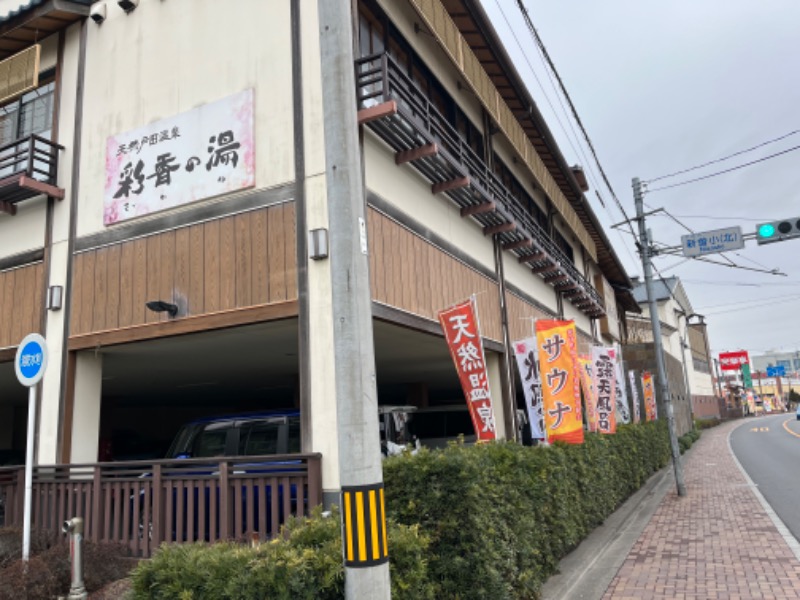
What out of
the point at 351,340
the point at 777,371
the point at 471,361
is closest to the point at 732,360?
the point at 777,371

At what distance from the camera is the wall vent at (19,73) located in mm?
10055

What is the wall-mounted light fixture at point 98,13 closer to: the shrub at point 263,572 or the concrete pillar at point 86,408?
the concrete pillar at point 86,408

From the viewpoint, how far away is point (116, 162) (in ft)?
30.7

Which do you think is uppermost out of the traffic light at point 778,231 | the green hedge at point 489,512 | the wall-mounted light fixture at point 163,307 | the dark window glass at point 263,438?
the traffic light at point 778,231

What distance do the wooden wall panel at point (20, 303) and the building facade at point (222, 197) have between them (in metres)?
0.04

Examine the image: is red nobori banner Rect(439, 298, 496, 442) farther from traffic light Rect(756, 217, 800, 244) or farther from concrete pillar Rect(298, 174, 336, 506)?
traffic light Rect(756, 217, 800, 244)

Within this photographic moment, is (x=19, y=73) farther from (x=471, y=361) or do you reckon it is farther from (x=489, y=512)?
(x=489, y=512)

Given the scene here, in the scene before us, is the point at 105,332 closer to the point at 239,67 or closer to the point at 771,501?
the point at 239,67

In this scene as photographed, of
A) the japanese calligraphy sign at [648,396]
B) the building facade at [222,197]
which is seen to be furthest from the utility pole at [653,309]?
the japanese calligraphy sign at [648,396]

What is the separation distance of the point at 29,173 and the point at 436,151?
6590 mm

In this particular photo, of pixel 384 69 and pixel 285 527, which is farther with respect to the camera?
pixel 384 69

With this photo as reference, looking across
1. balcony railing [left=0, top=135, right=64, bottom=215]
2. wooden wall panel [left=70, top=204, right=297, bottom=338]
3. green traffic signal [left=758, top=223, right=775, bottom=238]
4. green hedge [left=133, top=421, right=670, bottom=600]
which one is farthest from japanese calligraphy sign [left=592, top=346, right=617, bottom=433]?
balcony railing [left=0, top=135, right=64, bottom=215]

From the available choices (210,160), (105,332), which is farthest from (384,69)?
(105,332)

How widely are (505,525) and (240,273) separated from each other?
4.60 meters
